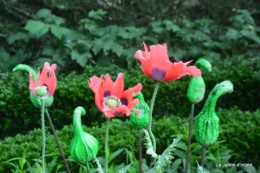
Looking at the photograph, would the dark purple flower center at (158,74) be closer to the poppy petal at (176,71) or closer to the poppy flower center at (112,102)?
the poppy petal at (176,71)

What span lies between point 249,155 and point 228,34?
2.24 meters

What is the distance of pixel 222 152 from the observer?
2.30 metres

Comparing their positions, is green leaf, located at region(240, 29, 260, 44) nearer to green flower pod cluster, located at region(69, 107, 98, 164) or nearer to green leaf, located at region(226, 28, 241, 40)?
green leaf, located at region(226, 28, 241, 40)

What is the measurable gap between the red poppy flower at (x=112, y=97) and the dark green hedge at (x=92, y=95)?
1.97 meters

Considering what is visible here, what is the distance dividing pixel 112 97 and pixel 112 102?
0.03m

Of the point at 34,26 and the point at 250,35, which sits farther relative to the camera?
the point at 250,35

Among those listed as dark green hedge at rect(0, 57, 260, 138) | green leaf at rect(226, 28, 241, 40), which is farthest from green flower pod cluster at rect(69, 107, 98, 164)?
green leaf at rect(226, 28, 241, 40)

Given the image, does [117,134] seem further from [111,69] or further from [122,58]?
[122,58]

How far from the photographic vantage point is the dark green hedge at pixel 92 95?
11.2 ft

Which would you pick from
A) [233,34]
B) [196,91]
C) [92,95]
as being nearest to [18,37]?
[92,95]

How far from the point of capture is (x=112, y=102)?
1.32 m

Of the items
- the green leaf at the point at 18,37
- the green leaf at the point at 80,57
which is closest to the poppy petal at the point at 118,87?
the green leaf at the point at 80,57

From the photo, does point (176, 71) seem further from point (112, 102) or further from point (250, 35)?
point (250, 35)

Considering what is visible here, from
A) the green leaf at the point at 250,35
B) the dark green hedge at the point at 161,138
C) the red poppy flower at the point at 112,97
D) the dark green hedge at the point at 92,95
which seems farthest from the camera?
the green leaf at the point at 250,35
